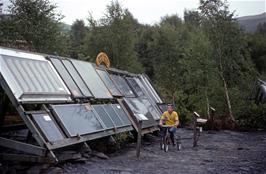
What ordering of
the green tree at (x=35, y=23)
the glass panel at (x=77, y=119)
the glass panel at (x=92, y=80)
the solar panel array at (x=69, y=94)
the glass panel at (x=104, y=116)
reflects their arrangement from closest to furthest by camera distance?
the solar panel array at (x=69, y=94) → the glass panel at (x=77, y=119) → the glass panel at (x=104, y=116) → the glass panel at (x=92, y=80) → the green tree at (x=35, y=23)

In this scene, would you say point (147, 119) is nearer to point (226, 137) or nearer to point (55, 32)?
point (226, 137)

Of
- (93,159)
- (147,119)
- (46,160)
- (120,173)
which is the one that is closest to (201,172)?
(120,173)

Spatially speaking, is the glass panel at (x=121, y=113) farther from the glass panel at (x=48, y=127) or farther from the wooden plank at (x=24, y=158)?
the wooden plank at (x=24, y=158)

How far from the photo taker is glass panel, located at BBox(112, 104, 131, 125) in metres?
13.4

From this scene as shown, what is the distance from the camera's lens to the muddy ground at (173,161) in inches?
369

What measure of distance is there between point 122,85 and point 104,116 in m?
3.84

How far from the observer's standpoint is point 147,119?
49.3ft

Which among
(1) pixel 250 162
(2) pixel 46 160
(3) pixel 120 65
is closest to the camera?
(2) pixel 46 160

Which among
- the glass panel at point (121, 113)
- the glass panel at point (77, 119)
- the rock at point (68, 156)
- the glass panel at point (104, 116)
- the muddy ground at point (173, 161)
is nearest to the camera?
the muddy ground at point (173, 161)

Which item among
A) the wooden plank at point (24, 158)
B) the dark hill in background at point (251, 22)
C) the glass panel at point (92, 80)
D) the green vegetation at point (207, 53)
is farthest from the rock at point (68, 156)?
the dark hill in background at point (251, 22)

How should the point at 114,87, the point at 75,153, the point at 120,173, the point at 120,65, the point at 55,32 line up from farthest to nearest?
the point at 120,65, the point at 55,32, the point at 114,87, the point at 75,153, the point at 120,173

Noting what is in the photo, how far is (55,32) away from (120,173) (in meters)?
18.1

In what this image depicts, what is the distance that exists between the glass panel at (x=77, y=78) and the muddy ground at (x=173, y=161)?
2097 mm

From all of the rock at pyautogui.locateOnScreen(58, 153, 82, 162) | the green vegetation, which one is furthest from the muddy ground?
the green vegetation
